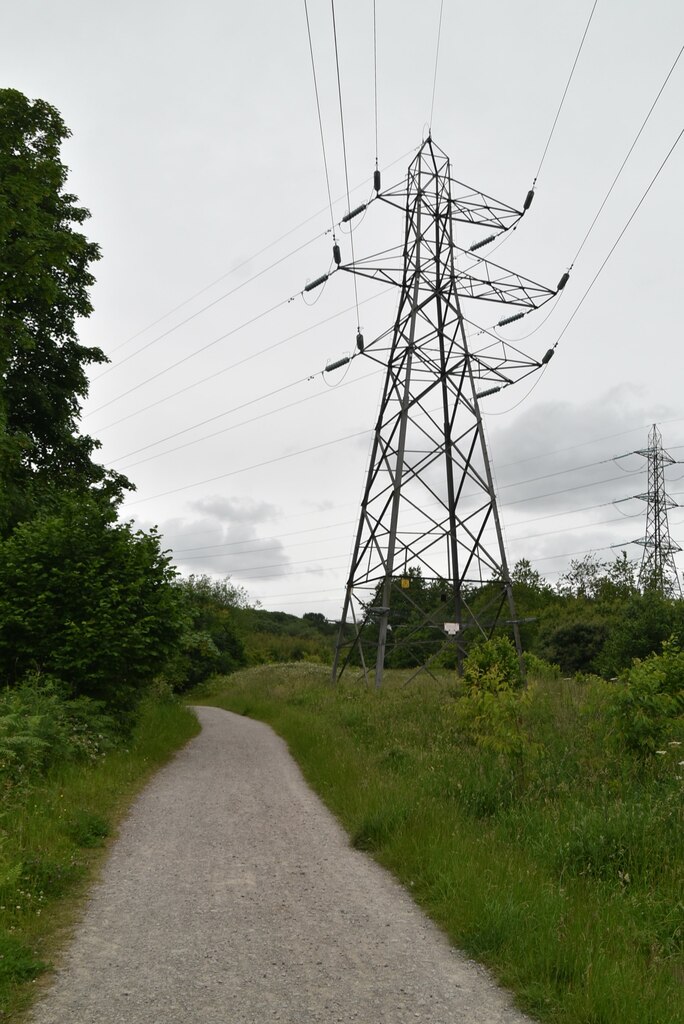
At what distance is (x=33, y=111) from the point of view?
645 inches

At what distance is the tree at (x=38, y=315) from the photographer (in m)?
15.3

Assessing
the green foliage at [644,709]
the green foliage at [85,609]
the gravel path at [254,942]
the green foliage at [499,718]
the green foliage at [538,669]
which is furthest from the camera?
the green foliage at [538,669]

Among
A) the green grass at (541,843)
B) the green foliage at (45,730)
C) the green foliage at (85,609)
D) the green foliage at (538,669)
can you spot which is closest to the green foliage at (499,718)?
the green grass at (541,843)

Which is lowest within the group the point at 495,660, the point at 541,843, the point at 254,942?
the point at 254,942

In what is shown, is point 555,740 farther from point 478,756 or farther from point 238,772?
point 238,772

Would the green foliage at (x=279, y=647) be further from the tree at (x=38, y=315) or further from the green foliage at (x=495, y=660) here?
the green foliage at (x=495, y=660)

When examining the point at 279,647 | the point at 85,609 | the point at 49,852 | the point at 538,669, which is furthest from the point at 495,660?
the point at 279,647

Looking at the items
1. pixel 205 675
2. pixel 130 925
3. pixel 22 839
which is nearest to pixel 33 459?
pixel 22 839

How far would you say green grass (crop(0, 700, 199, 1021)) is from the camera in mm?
4441

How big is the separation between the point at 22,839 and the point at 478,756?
582 centimetres

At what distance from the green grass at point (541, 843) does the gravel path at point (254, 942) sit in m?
Result: 0.31

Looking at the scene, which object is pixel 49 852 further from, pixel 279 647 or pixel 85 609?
pixel 279 647

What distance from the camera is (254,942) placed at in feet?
16.3

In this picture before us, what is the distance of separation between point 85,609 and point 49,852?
711cm
